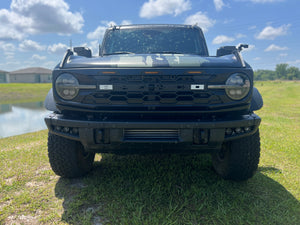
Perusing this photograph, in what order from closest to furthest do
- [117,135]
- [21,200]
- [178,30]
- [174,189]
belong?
[117,135] < [21,200] < [174,189] < [178,30]

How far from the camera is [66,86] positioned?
2199mm

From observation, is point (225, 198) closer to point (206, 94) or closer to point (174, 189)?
point (174, 189)

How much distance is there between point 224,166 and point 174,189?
0.68 metres

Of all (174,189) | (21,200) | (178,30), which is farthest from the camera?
(178,30)

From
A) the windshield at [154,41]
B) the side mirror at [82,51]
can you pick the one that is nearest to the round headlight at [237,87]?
the windshield at [154,41]

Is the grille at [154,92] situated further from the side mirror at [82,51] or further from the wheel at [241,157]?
the side mirror at [82,51]

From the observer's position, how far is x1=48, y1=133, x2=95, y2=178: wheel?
2664 millimetres

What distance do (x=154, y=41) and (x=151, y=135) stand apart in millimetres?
1986

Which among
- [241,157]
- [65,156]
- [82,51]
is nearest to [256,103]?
[241,157]

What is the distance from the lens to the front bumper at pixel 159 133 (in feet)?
6.84

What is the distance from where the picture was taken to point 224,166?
2783 millimetres

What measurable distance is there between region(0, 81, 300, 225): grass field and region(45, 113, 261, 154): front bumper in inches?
23.8

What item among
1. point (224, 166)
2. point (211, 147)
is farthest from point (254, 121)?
point (224, 166)

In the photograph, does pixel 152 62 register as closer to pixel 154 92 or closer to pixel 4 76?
pixel 154 92
